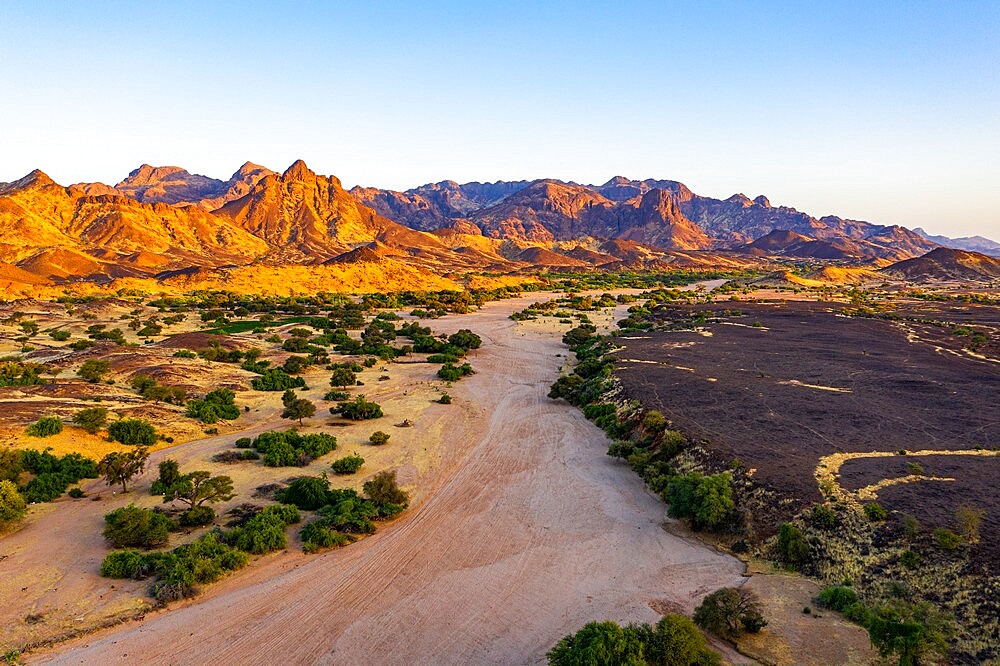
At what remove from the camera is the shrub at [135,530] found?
681 inches

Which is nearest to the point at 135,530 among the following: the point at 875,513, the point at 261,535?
the point at 261,535

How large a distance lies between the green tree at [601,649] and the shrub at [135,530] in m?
13.8

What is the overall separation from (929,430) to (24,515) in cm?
4002

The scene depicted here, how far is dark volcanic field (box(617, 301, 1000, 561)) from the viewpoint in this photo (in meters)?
20.3

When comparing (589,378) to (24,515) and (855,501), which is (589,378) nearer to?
(855,501)

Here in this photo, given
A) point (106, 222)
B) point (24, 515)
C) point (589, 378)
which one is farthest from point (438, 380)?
point (106, 222)

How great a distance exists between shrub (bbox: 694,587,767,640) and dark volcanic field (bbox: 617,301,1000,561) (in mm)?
6904

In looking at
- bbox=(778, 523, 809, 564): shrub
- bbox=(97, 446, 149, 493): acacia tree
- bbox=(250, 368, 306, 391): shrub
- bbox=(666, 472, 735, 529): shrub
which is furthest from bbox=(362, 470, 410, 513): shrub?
bbox=(250, 368, 306, 391): shrub

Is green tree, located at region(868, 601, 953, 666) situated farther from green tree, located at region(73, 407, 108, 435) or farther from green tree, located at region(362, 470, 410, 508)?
green tree, located at region(73, 407, 108, 435)

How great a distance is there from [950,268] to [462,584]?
189 metres

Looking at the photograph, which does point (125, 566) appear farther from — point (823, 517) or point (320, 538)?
point (823, 517)

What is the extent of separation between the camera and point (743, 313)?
80.1m

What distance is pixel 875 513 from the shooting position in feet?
57.6

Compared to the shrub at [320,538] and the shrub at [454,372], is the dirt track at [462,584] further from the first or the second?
the shrub at [454,372]
